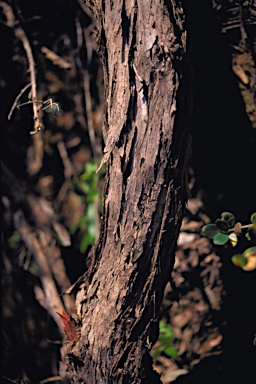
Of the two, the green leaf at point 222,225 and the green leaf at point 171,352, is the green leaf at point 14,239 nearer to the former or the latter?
the green leaf at point 171,352

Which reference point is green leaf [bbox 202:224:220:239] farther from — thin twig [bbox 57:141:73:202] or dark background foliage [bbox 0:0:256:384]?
thin twig [bbox 57:141:73:202]

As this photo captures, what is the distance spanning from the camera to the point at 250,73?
4.41 ft

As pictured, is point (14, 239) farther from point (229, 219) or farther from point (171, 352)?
point (229, 219)

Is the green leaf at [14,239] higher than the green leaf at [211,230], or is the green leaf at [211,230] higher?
the green leaf at [211,230]

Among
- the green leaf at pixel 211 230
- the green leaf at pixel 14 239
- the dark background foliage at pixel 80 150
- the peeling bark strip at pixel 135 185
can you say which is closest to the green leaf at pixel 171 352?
the dark background foliage at pixel 80 150

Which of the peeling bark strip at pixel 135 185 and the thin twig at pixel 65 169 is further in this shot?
the thin twig at pixel 65 169

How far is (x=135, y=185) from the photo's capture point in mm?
1076

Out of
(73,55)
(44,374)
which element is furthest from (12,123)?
(44,374)

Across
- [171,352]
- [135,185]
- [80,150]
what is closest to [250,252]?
[135,185]

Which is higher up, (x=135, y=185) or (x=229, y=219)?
(x=135, y=185)

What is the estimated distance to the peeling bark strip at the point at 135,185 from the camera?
1030 millimetres

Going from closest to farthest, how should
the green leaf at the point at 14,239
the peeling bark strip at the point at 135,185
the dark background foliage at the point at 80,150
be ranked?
the peeling bark strip at the point at 135,185, the dark background foliage at the point at 80,150, the green leaf at the point at 14,239

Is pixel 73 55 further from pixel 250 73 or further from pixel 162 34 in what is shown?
pixel 162 34

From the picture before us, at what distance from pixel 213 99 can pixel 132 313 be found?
1.82 feet
